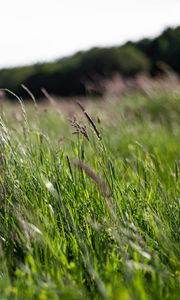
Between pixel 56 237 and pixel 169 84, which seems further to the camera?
pixel 169 84

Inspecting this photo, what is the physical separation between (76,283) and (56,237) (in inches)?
→ 12.3

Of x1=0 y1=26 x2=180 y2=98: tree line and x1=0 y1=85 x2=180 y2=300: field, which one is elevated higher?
x1=0 y1=26 x2=180 y2=98: tree line

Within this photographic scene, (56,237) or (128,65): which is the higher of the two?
(128,65)

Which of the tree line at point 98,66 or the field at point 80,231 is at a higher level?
the tree line at point 98,66

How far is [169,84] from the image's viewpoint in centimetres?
907

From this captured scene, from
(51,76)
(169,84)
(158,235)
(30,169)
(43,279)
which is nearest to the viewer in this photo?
(43,279)

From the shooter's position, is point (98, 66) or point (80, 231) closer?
point (80, 231)

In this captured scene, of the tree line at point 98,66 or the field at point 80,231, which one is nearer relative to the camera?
the field at point 80,231

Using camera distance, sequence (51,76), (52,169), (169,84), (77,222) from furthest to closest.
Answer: (51,76), (169,84), (52,169), (77,222)

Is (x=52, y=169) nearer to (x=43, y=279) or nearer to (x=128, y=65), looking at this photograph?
(x=43, y=279)

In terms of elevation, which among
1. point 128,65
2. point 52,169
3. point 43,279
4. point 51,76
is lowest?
point 43,279

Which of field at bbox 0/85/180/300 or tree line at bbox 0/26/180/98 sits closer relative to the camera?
field at bbox 0/85/180/300

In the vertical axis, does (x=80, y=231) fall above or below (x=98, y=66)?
below

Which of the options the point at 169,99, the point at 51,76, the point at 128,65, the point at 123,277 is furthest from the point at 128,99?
the point at 51,76
